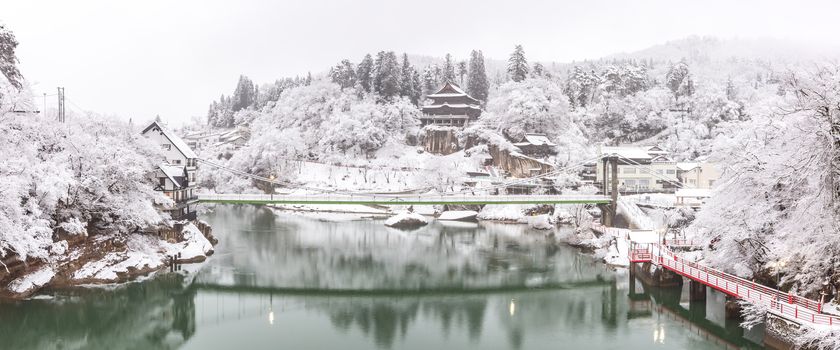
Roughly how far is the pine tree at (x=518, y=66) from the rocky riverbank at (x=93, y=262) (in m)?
49.4

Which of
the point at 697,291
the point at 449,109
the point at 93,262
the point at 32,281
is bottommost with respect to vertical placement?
the point at 697,291

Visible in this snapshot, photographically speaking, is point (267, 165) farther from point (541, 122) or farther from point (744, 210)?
point (744, 210)

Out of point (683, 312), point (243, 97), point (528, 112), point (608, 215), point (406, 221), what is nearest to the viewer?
point (683, 312)

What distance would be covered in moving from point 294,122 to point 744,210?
5705cm

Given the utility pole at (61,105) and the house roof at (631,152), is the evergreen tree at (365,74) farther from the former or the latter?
the utility pole at (61,105)

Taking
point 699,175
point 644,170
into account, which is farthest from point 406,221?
point 699,175

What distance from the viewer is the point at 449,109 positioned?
6650cm

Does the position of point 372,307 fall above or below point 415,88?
below

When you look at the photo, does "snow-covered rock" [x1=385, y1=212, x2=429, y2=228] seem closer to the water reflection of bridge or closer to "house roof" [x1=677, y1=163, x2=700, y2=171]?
the water reflection of bridge

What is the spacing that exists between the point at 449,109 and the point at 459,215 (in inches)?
780

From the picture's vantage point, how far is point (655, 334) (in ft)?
67.6

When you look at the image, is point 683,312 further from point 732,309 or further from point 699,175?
point 699,175

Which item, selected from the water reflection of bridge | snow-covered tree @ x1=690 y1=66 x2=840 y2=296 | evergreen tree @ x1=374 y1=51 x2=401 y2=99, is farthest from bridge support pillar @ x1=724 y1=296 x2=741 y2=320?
evergreen tree @ x1=374 y1=51 x2=401 y2=99

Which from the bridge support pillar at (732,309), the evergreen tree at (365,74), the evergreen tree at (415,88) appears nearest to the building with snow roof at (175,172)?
the bridge support pillar at (732,309)
